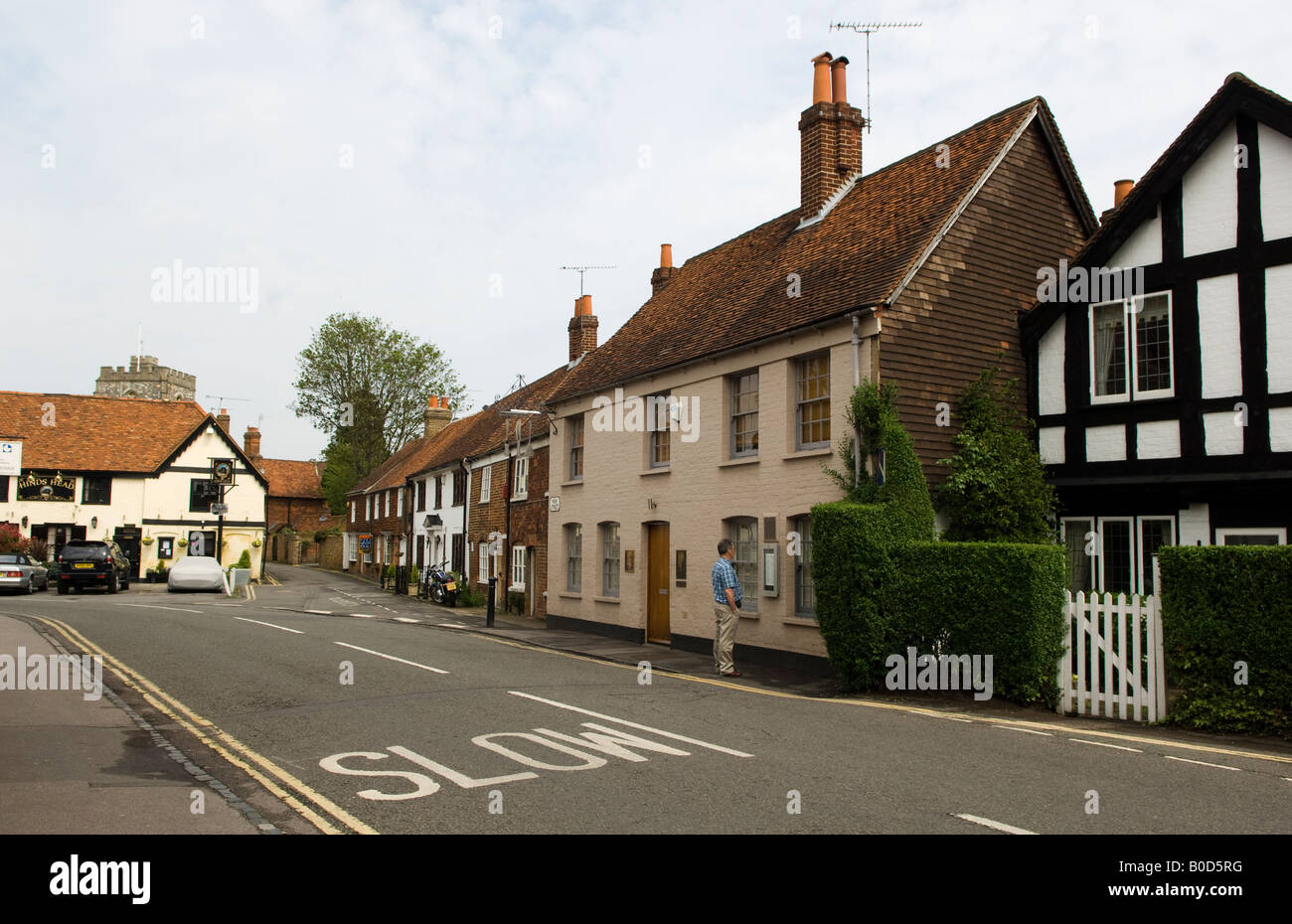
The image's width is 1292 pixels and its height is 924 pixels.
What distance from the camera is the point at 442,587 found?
112 feet

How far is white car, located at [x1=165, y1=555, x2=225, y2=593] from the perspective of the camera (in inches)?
1474

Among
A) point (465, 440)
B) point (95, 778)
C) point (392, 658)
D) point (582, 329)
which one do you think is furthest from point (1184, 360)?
point (465, 440)

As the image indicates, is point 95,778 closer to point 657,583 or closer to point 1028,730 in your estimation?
point 1028,730

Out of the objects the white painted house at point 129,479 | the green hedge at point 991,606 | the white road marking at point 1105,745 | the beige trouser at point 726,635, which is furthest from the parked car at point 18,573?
the white road marking at point 1105,745

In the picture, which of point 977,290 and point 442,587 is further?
point 442,587

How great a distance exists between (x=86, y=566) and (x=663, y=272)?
964 inches

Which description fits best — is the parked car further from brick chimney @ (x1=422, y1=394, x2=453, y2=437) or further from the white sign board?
brick chimney @ (x1=422, y1=394, x2=453, y2=437)

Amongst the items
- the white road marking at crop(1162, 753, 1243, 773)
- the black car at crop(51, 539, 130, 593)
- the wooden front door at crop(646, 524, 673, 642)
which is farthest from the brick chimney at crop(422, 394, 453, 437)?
the white road marking at crop(1162, 753, 1243, 773)

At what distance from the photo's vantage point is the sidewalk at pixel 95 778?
640 centimetres

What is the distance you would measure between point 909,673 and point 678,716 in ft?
11.8

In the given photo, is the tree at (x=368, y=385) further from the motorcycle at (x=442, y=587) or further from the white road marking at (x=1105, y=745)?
the white road marking at (x=1105, y=745)

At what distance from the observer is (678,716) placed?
10.7m
